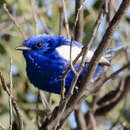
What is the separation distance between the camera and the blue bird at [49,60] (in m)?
3.68

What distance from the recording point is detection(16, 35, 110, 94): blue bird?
3.68m

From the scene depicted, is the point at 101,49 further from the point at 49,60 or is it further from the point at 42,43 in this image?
the point at 42,43

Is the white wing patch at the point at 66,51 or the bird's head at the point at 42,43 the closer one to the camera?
the white wing patch at the point at 66,51

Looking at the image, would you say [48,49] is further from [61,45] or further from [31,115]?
[31,115]

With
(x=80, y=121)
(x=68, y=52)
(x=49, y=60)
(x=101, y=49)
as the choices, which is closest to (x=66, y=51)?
(x=68, y=52)

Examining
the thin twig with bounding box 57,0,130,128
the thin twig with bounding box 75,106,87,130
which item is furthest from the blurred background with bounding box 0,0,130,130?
the thin twig with bounding box 57,0,130,128

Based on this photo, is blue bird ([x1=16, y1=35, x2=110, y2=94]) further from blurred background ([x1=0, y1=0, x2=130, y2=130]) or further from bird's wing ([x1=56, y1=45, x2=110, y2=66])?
blurred background ([x1=0, y1=0, x2=130, y2=130])

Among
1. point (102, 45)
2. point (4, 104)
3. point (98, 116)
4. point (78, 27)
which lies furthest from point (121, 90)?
point (102, 45)

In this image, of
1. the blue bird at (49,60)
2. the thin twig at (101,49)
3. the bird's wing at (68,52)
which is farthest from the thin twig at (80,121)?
the thin twig at (101,49)

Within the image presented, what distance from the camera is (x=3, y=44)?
5203 millimetres

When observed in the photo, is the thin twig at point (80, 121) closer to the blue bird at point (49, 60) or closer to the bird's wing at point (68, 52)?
the blue bird at point (49, 60)

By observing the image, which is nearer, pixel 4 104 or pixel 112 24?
pixel 112 24

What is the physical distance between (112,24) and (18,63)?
9.26 feet

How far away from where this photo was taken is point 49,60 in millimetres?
3762
